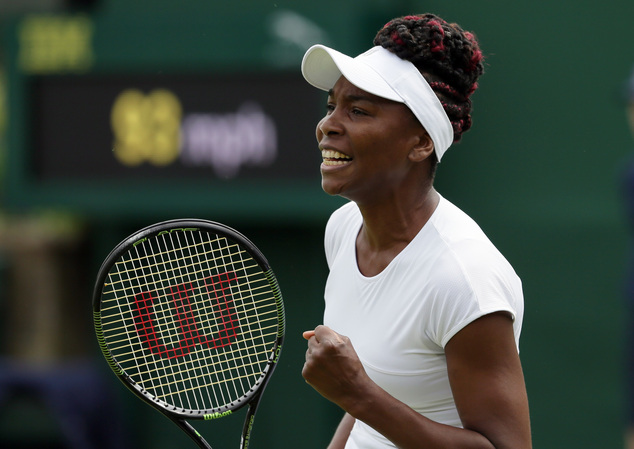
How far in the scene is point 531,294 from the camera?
4148 mm

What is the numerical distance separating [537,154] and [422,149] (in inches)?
89.6

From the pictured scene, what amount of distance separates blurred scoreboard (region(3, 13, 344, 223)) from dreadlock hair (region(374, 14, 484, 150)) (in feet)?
6.90

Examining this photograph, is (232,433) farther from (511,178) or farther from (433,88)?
(433,88)

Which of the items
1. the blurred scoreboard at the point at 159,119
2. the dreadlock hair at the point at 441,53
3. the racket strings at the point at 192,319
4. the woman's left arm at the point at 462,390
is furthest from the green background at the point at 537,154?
the woman's left arm at the point at 462,390

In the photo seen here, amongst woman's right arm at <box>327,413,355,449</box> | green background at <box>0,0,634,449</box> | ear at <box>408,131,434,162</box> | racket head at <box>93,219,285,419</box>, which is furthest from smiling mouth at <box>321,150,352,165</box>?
green background at <box>0,0,634,449</box>

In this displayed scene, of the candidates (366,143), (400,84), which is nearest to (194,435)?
(366,143)

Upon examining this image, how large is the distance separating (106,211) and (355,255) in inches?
99.1

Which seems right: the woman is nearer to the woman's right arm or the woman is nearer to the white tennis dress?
the white tennis dress

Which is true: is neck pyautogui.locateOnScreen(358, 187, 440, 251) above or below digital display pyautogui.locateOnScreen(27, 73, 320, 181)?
above

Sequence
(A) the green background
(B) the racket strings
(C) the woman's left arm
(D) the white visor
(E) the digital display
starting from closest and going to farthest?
1. (C) the woman's left arm
2. (D) the white visor
3. (B) the racket strings
4. (A) the green background
5. (E) the digital display

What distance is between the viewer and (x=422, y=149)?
6.35 ft

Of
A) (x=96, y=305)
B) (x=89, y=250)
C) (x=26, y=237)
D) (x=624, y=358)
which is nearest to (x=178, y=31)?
(x=89, y=250)

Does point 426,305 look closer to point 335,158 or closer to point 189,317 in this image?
point 335,158

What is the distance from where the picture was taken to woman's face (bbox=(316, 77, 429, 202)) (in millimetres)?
1909
